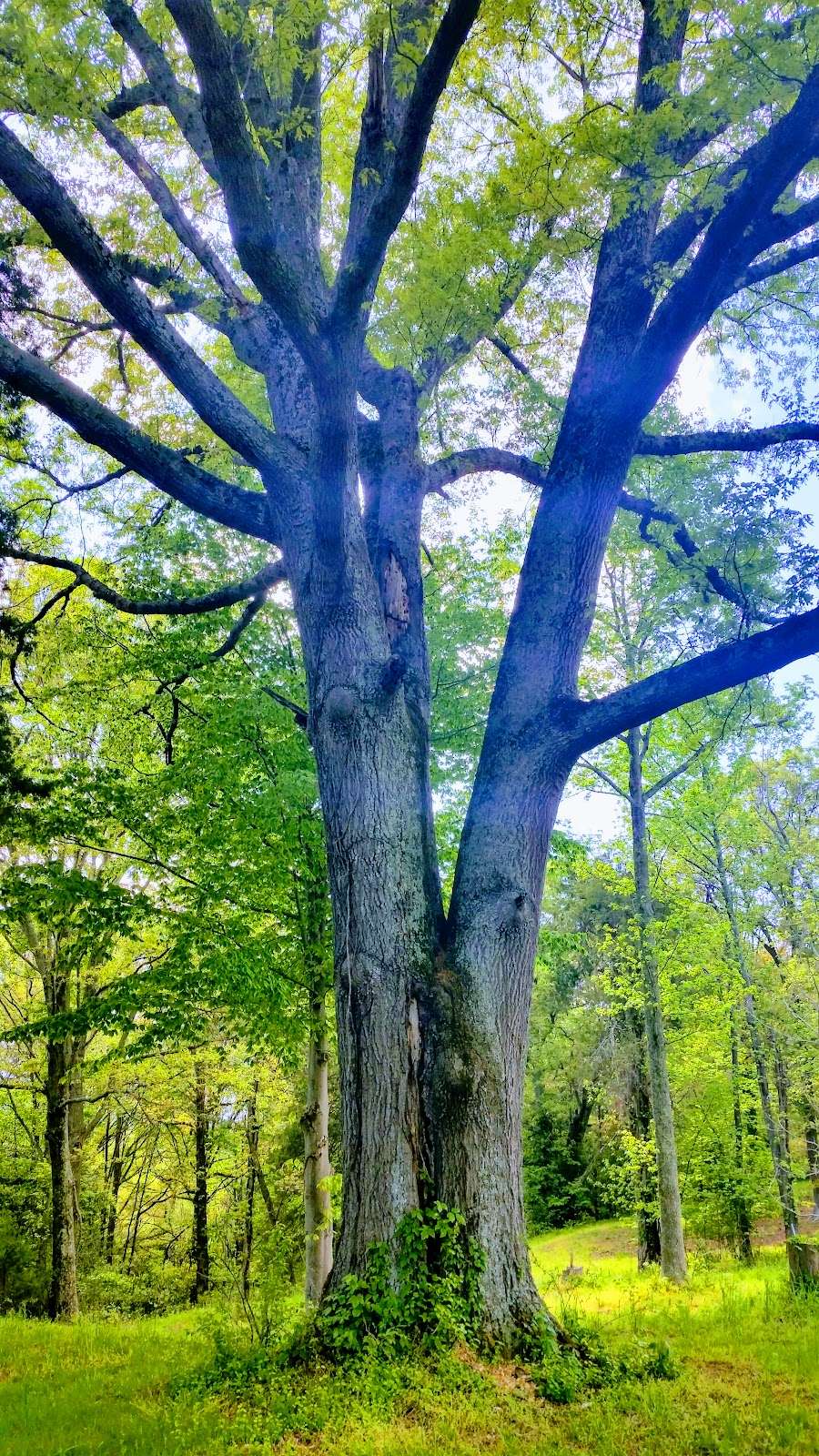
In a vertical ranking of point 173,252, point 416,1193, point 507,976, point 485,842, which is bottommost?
point 416,1193

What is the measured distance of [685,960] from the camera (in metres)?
13.5

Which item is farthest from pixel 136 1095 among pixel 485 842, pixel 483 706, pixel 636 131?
pixel 636 131

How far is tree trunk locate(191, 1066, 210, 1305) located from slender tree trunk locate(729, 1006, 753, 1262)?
980 centimetres

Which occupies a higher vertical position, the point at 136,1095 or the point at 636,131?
the point at 636,131

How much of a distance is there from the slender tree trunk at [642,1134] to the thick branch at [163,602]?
37.0ft

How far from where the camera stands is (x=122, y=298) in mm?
4332

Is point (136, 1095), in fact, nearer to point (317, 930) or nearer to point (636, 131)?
point (317, 930)

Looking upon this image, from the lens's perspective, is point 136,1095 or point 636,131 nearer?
point 636,131

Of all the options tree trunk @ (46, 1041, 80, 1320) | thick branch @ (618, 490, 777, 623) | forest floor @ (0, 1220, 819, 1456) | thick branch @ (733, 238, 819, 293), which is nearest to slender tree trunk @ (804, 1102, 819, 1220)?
forest floor @ (0, 1220, 819, 1456)

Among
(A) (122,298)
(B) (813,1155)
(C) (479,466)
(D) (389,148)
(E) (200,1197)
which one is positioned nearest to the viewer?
(D) (389,148)

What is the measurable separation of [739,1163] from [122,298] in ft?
51.1

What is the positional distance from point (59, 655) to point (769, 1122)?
13.4m

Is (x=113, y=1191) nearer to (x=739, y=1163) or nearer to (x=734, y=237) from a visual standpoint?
(x=739, y=1163)

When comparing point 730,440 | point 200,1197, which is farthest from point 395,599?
point 200,1197
